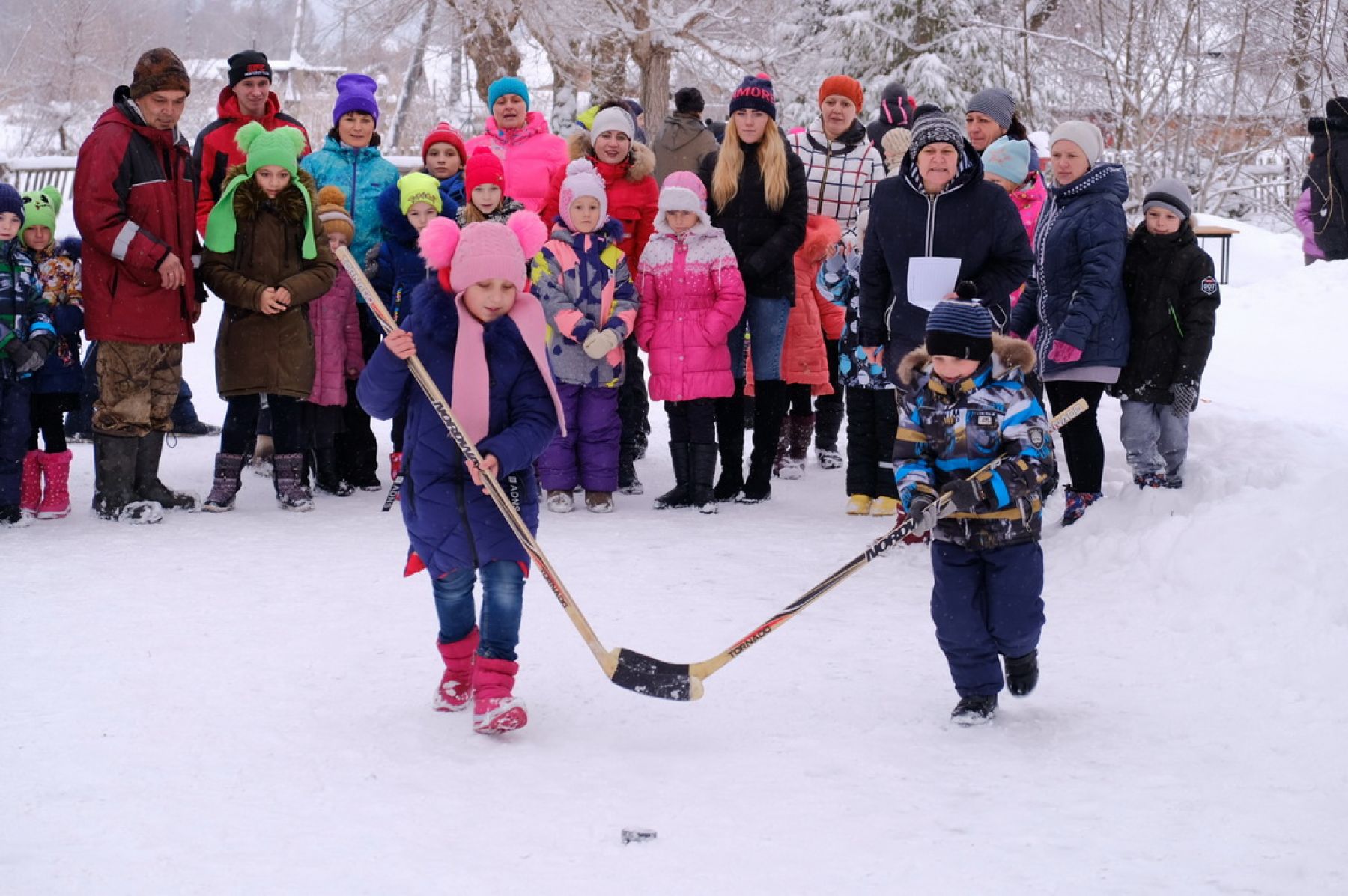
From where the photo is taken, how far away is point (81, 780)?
3744mm

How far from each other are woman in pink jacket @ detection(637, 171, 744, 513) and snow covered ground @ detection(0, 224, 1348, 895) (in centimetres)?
66

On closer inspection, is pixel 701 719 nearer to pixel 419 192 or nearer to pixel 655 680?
pixel 655 680

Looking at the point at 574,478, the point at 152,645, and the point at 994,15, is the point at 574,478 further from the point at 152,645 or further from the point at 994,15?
the point at 994,15

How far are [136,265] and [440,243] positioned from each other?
3.17m

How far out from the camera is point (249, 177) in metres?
7.10

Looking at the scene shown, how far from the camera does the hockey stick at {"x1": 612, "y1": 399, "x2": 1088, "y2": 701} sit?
4172 mm

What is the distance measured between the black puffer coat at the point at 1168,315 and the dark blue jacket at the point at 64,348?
5221 millimetres

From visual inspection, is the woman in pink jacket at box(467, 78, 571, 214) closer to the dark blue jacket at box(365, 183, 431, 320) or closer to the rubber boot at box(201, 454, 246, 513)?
the dark blue jacket at box(365, 183, 431, 320)

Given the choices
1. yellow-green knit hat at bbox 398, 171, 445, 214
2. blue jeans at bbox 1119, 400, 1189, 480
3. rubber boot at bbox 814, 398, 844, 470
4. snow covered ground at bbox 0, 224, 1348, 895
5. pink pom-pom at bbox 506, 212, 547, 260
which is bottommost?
snow covered ground at bbox 0, 224, 1348, 895

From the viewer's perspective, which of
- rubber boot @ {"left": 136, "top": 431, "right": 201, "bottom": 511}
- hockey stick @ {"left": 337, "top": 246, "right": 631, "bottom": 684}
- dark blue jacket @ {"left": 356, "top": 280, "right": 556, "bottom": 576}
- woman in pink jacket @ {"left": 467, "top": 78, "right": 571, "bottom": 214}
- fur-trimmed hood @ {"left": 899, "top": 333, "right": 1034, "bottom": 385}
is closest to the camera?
hockey stick @ {"left": 337, "top": 246, "right": 631, "bottom": 684}

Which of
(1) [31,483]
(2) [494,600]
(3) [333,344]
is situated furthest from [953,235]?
(1) [31,483]

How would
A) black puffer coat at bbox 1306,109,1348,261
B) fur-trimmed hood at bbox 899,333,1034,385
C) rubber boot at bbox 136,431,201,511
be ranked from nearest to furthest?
fur-trimmed hood at bbox 899,333,1034,385 → rubber boot at bbox 136,431,201,511 → black puffer coat at bbox 1306,109,1348,261

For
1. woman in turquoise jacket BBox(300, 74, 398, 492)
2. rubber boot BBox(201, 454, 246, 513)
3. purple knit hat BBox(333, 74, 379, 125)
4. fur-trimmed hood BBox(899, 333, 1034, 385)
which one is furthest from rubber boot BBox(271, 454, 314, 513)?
fur-trimmed hood BBox(899, 333, 1034, 385)

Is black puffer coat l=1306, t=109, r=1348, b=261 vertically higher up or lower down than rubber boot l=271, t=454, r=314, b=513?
higher up
